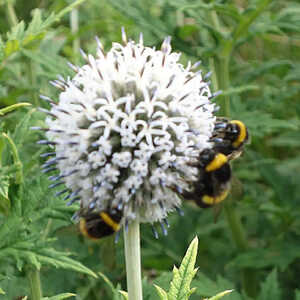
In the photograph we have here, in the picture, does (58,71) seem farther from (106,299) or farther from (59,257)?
(106,299)

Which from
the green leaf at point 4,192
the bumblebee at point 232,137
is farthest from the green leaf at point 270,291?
the green leaf at point 4,192

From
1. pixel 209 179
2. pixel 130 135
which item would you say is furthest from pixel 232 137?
pixel 130 135

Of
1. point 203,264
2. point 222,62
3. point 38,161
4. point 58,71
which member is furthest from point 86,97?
point 203,264

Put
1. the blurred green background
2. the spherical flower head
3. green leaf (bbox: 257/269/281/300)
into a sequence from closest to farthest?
the spherical flower head
the blurred green background
green leaf (bbox: 257/269/281/300)

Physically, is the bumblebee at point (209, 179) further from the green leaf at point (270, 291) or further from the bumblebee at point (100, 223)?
the green leaf at point (270, 291)

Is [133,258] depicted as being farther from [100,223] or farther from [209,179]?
[209,179]

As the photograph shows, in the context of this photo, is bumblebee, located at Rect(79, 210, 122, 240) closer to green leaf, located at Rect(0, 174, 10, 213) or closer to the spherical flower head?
the spherical flower head

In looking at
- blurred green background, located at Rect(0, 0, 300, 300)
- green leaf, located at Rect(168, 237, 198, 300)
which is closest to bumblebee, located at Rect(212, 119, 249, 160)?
blurred green background, located at Rect(0, 0, 300, 300)
